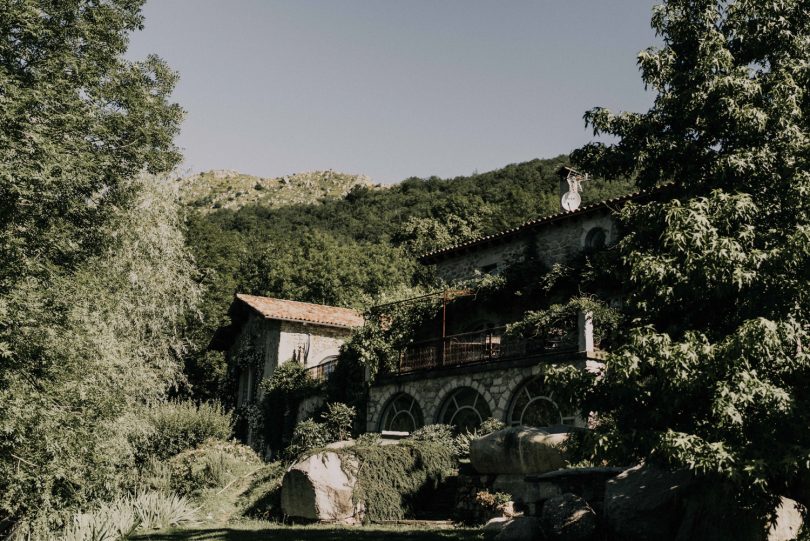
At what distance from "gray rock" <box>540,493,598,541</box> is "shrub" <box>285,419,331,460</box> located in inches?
426

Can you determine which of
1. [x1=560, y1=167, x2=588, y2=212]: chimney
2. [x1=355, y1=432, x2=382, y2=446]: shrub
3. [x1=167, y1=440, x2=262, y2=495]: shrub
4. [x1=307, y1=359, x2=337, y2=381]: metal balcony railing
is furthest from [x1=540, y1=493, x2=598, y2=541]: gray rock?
[x1=560, y1=167, x2=588, y2=212]: chimney

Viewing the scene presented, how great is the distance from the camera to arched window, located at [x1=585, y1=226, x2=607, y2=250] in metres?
20.4

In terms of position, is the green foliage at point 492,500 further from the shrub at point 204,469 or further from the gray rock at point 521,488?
the shrub at point 204,469

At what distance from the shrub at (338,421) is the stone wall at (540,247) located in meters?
5.66

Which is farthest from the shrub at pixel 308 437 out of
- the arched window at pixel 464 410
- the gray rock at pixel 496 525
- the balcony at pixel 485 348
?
the gray rock at pixel 496 525

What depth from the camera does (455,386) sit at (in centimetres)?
1964

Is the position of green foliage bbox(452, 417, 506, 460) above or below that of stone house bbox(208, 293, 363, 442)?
below

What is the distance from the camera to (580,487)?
35.7ft

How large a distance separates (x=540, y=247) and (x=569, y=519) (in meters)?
12.8

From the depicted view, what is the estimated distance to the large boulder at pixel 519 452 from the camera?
13.0m

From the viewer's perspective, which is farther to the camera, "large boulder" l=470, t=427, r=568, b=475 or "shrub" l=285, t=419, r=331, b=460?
"shrub" l=285, t=419, r=331, b=460

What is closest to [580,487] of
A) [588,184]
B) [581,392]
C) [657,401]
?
[581,392]

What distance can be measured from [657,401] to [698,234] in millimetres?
1864

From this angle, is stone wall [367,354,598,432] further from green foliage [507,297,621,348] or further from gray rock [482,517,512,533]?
gray rock [482,517,512,533]
